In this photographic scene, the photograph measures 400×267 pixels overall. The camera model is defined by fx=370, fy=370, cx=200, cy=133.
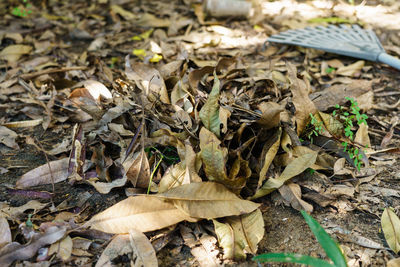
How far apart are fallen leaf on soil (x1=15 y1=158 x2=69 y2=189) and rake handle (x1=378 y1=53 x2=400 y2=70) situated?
184 centimetres

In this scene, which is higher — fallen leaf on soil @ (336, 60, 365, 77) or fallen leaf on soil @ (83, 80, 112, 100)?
fallen leaf on soil @ (83, 80, 112, 100)

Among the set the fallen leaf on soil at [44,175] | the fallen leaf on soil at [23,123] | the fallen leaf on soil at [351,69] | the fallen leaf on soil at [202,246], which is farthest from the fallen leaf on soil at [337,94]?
the fallen leaf on soil at [23,123]

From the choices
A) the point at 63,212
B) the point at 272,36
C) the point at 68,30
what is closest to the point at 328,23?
the point at 272,36

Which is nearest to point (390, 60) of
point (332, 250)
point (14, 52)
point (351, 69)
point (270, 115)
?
point (351, 69)

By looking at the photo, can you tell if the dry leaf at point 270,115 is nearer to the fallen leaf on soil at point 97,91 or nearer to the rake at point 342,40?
the fallen leaf on soil at point 97,91

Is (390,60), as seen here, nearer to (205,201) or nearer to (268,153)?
(268,153)

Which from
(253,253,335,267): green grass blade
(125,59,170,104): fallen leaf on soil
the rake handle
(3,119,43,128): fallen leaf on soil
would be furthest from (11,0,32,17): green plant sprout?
(253,253,335,267): green grass blade

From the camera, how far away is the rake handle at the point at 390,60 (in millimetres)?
2107

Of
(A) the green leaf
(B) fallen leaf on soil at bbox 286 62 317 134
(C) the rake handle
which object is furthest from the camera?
(C) the rake handle

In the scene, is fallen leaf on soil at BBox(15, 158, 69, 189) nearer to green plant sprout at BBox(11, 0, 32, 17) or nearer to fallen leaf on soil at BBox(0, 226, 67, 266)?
fallen leaf on soil at BBox(0, 226, 67, 266)

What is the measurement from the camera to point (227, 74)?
1802mm

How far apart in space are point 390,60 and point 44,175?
6.36ft

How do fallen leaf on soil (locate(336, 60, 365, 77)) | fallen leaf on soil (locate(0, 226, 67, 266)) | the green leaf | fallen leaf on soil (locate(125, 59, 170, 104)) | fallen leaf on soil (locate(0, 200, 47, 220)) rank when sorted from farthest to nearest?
fallen leaf on soil (locate(336, 60, 365, 77)) < fallen leaf on soil (locate(125, 59, 170, 104)) < the green leaf < fallen leaf on soil (locate(0, 200, 47, 220)) < fallen leaf on soil (locate(0, 226, 67, 266))

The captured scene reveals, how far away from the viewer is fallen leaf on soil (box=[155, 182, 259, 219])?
118 centimetres
